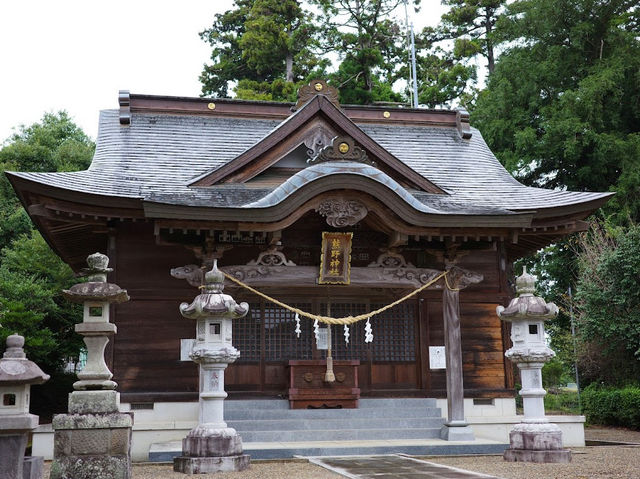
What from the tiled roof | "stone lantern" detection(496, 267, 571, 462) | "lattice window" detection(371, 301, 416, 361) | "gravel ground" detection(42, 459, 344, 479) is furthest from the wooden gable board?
"gravel ground" detection(42, 459, 344, 479)

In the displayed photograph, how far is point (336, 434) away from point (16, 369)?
608 centimetres

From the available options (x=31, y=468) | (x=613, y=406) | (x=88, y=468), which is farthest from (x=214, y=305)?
(x=613, y=406)

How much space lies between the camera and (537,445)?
33.3 ft

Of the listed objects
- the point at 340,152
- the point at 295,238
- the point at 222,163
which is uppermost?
the point at 222,163

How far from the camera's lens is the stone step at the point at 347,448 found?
10.7 meters

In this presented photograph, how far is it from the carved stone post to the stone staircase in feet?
1.19

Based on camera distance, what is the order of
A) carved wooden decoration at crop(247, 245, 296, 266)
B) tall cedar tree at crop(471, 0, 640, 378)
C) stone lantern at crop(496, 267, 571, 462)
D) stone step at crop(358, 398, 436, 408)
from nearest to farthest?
stone lantern at crop(496, 267, 571, 462)
carved wooden decoration at crop(247, 245, 296, 266)
stone step at crop(358, 398, 436, 408)
tall cedar tree at crop(471, 0, 640, 378)

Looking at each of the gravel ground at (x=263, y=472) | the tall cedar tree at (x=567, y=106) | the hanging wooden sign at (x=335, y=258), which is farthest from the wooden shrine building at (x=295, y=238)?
the tall cedar tree at (x=567, y=106)

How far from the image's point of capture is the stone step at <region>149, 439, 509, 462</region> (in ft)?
35.0

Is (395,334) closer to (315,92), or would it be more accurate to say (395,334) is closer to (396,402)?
(396,402)

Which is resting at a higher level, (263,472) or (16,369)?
(16,369)

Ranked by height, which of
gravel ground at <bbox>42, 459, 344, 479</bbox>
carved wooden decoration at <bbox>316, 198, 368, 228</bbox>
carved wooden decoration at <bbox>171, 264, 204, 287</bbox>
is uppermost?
carved wooden decoration at <bbox>316, 198, 368, 228</bbox>

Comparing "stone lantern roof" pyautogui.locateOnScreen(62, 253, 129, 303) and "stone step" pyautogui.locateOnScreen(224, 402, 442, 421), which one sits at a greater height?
"stone lantern roof" pyautogui.locateOnScreen(62, 253, 129, 303)

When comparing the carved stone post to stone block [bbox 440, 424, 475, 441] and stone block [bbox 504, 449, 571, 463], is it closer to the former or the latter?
stone block [bbox 440, 424, 475, 441]
